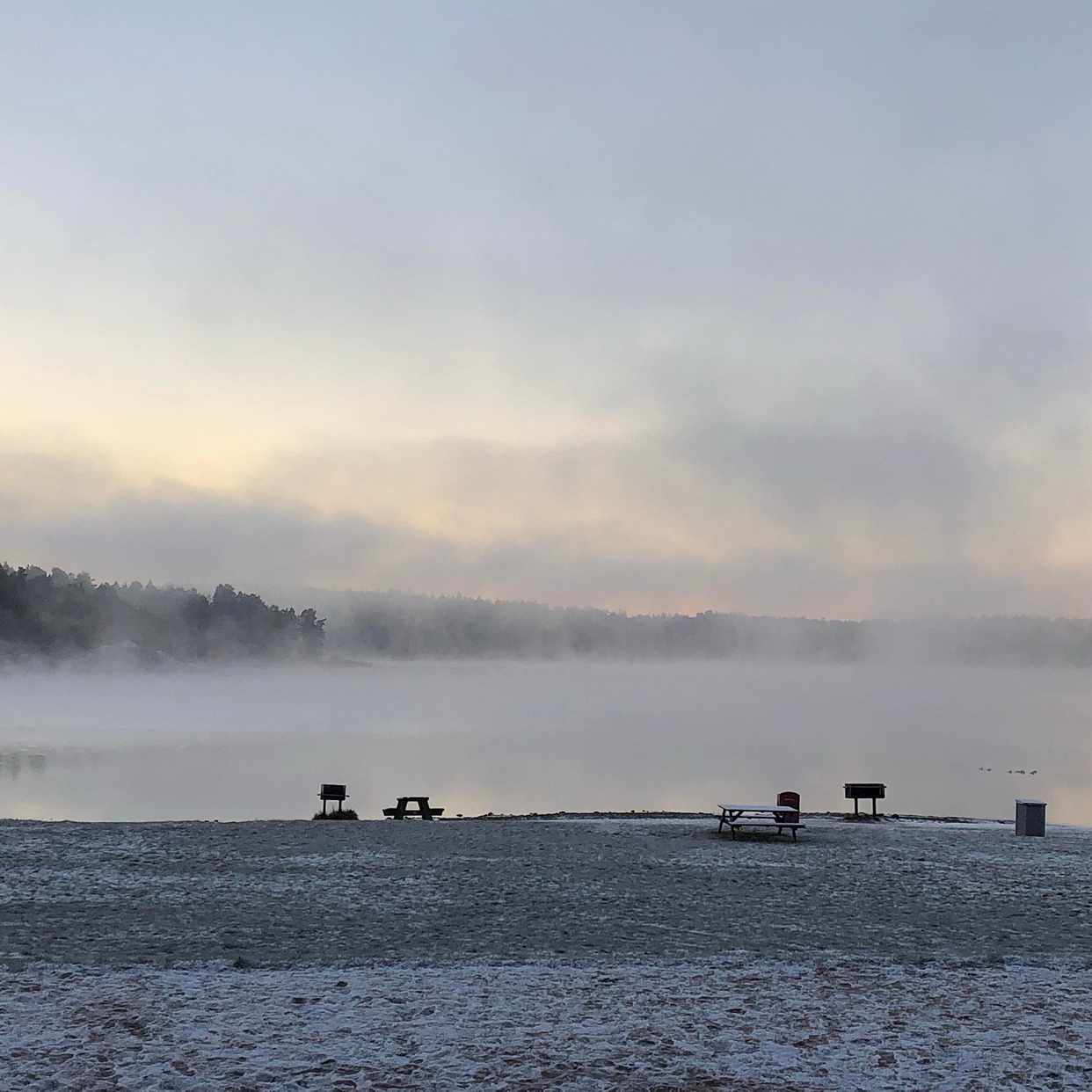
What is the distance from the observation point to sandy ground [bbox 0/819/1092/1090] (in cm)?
816

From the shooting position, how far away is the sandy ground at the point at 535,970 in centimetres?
816

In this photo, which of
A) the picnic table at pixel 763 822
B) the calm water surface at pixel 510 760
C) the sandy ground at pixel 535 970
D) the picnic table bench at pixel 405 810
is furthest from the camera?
the calm water surface at pixel 510 760

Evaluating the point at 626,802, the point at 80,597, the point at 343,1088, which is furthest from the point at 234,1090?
the point at 80,597

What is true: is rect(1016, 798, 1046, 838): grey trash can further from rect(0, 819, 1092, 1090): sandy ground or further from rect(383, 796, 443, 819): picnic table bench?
rect(383, 796, 443, 819): picnic table bench

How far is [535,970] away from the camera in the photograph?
35.3 ft

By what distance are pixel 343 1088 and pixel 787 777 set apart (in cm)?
5860

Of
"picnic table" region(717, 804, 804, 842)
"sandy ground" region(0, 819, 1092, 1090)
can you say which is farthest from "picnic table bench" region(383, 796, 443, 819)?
"sandy ground" region(0, 819, 1092, 1090)

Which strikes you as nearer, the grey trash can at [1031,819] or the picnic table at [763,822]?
the picnic table at [763,822]

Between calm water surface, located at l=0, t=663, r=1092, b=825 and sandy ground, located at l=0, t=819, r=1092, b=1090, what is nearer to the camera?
sandy ground, located at l=0, t=819, r=1092, b=1090

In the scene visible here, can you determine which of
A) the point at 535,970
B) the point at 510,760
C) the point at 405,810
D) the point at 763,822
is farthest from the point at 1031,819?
the point at 510,760

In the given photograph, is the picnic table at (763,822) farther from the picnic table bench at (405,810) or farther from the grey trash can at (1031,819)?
the picnic table bench at (405,810)

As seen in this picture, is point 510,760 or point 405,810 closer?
point 405,810

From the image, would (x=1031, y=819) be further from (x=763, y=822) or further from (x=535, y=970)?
(x=535, y=970)

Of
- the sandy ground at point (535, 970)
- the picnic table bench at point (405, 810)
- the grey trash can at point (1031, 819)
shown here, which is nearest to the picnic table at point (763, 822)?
the sandy ground at point (535, 970)
